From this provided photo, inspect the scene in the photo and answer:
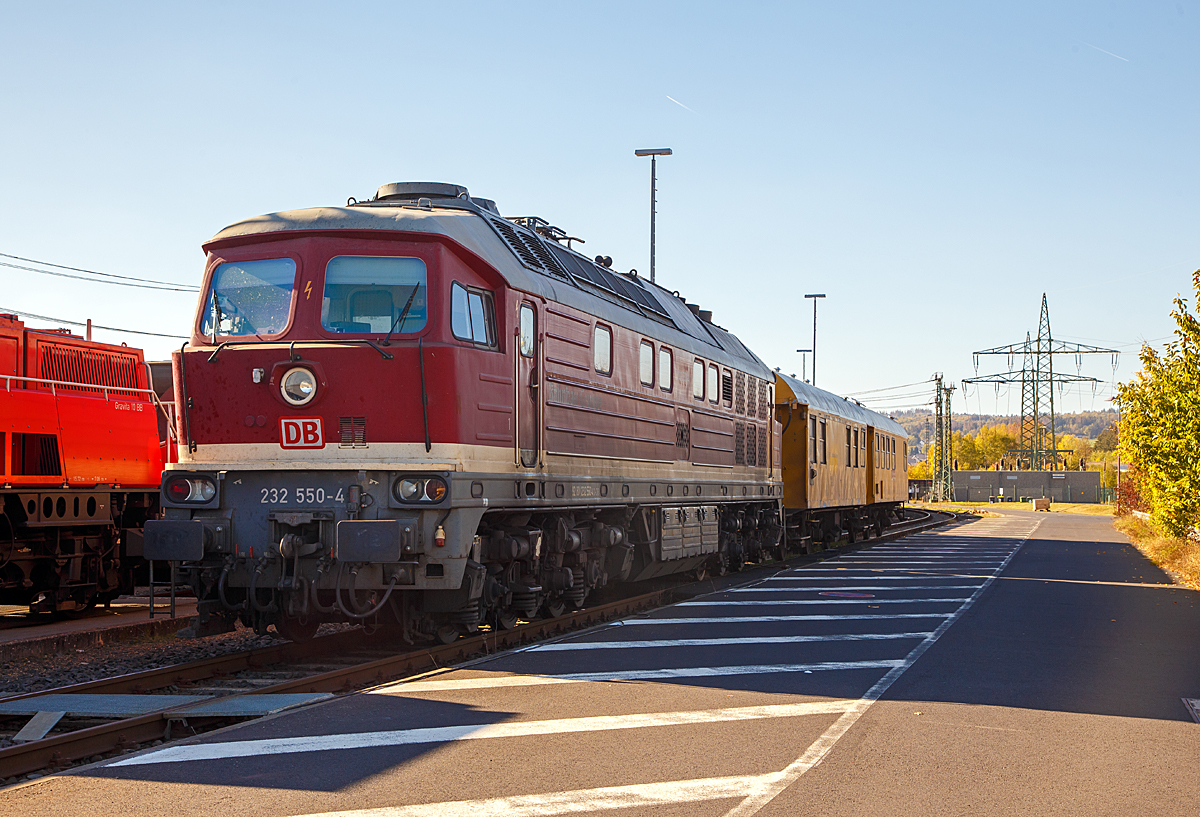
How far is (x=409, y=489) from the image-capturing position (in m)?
9.15

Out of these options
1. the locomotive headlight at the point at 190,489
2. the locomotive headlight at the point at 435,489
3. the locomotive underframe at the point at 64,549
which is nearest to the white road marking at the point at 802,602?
the locomotive headlight at the point at 435,489

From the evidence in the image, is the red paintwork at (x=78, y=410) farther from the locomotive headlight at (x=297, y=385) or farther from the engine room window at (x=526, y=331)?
the engine room window at (x=526, y=331)

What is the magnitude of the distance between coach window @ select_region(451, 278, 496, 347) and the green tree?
44.6 feet

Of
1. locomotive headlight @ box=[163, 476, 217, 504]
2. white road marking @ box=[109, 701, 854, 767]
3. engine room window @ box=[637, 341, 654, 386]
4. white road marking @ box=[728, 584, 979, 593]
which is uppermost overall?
engine room window @ box=[637, 341, 654, 386]

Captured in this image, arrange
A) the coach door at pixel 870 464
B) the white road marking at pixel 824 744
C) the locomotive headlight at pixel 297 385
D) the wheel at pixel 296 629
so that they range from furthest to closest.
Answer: the coach door at pixel 870 464, the wheel at pixel 296 629, the locomotive headlight at pixel 297 385, the white road marking at pixel 824 744

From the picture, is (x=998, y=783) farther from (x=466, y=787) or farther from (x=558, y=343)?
(x=558, y=343)

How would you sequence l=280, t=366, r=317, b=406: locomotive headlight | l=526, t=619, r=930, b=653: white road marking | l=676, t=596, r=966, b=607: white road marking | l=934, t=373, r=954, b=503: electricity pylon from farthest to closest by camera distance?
1. l=934, t=373, r=954, b=503: electricity pylon
2. l=676, t=596, r=966, b=607: white road marking
3. l=526, t=619, r=930, b=653: white road marking
4. l=280, t=366, r=317, b=406: locomotive headlight

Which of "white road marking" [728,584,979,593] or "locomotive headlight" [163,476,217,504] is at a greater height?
"locomotive headlight" [163,476,217,504]

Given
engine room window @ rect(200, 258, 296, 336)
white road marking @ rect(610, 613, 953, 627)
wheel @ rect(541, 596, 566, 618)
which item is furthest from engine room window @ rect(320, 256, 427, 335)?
white road marking @ rect(610, 613, 953, 627)

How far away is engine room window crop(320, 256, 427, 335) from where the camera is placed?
31.2 ft

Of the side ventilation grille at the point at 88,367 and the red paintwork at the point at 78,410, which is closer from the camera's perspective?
the red paintwork at the point at 78,410

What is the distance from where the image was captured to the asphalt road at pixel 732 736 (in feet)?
18.4

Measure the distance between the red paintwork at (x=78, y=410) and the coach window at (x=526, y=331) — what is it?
20.4ft

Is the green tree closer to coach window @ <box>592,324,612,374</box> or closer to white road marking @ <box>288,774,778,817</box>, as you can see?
coach window @ <box>592,324,612,374</box>
